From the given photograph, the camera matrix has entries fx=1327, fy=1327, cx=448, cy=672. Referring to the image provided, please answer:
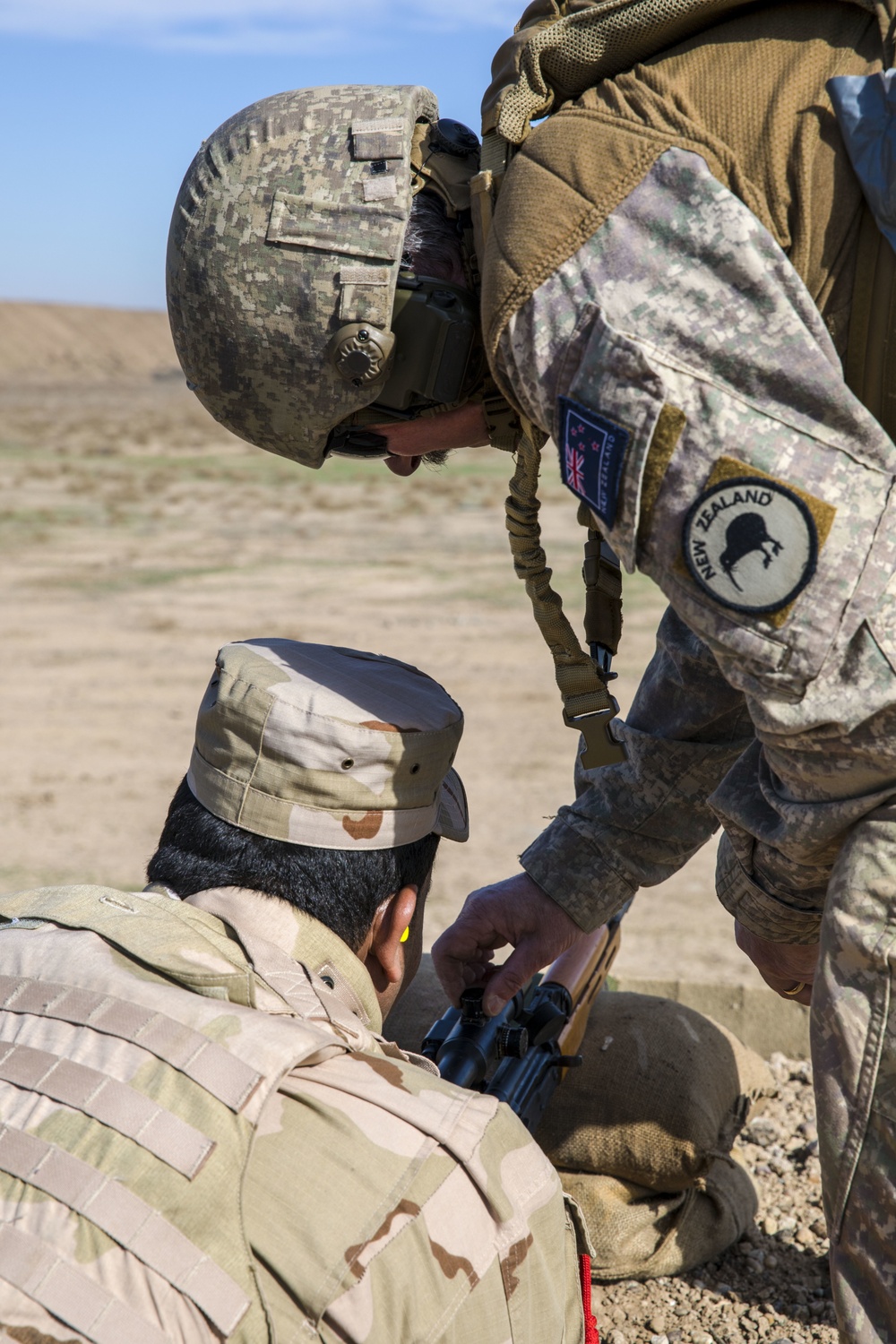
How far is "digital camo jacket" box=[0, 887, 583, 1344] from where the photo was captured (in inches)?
62.3

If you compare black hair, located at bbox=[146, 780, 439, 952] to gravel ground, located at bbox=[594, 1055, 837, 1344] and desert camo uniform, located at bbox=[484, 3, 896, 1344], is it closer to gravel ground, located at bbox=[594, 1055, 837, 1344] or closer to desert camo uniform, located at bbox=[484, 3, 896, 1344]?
desert camo uniform, located at bbox=[484, 3, 896, 1344]

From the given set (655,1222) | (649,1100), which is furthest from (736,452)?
(655,1222)

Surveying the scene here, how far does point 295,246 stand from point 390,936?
1199 millimetres

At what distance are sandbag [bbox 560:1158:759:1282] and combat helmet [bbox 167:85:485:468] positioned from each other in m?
1.95

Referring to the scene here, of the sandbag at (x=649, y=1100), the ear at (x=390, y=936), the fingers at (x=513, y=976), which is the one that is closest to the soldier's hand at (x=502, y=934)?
the fingers at (x=513, y=976)

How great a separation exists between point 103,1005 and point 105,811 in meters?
5.61

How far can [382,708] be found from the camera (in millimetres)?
2289

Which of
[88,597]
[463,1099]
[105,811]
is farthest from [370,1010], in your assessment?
[88,597]

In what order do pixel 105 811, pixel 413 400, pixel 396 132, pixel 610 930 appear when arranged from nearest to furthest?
pixel 396 132
pixel 413 400
pixel 610 930
pixel 105 811

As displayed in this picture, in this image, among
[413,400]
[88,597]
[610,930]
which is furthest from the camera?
[88,597]

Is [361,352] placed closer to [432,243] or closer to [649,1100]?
[432,243]

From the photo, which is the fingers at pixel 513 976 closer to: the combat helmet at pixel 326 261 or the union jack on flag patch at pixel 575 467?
the combat helmet at pixel 326 261

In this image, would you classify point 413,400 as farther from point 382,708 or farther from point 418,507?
point 418,507

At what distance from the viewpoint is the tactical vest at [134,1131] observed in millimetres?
1571
